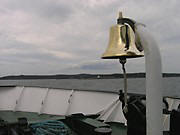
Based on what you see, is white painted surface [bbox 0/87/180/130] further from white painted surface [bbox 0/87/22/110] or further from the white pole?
the white pole

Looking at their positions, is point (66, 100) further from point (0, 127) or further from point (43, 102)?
point (0, 127)

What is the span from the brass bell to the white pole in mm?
245

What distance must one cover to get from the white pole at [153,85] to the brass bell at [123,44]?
24 centimetres

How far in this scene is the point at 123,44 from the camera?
5.97ft

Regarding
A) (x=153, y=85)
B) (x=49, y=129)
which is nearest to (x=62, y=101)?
(x=49, y=129)

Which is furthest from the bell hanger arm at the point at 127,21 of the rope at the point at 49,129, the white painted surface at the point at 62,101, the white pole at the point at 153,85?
the white painted surface at the point at 62,101

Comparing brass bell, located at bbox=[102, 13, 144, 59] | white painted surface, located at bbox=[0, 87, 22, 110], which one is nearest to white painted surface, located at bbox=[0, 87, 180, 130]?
white painted surface, located at bbox=[0, 87, 22, 110]

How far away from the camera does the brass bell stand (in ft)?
5.78

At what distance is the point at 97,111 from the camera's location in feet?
16.6

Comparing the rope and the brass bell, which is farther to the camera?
the rope

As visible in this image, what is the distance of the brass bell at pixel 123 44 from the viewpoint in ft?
5.78

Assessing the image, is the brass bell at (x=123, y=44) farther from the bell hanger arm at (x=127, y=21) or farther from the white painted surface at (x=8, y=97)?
the white painted surface at (x=8, y=97)

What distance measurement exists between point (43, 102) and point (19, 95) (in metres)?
0.95

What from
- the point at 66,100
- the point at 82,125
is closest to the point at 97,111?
the point at 66,100
